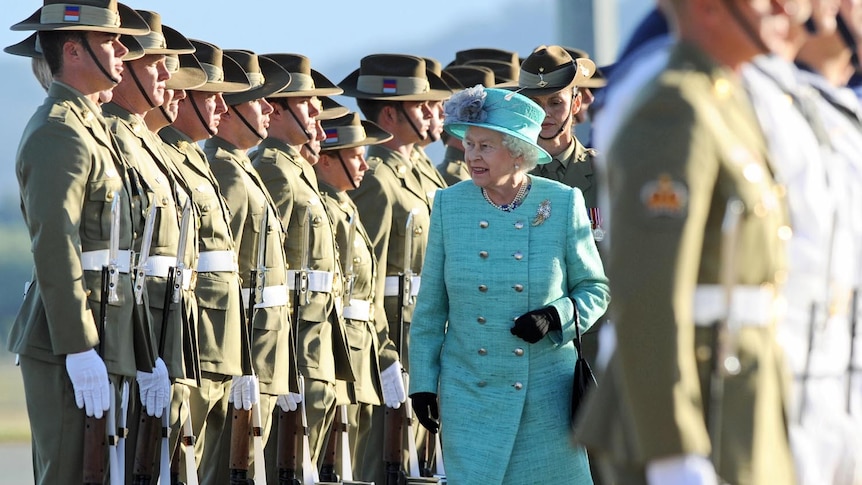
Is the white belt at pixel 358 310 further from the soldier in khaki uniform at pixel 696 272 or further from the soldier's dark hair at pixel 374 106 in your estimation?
the soldier in khaki uniform at pixel 696 272

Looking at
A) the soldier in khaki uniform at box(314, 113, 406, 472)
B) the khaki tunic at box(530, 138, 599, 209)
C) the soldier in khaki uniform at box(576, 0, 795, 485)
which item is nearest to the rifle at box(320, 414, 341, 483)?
Answer: the soldier in khaki uniform at box(314, 113, 406, 472)

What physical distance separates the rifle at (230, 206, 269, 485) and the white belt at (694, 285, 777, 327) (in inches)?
173

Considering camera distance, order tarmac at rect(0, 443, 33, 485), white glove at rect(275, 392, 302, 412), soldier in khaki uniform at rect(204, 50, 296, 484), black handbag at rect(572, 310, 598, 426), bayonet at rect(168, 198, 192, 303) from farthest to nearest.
Result: tarmac at rect(0, 443, 33, 485) → white glove at rect(275, 392, 302, 412) → soldier in khaki uniform at rect(204, 50, 296, 484) → bayonet at rect(168, 198, 192, 303) → black handbag at rect(572, 310, 598, 426)

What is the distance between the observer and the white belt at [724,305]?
2959 millimetres

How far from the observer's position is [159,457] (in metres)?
6.54

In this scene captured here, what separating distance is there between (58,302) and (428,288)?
124 cm

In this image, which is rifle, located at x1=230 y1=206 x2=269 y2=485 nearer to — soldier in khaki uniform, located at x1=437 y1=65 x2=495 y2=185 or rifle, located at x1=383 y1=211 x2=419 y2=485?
rifle, located at x1=383 y1=211 x2=419 y2=485

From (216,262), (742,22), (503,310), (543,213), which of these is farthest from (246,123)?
(742,22)

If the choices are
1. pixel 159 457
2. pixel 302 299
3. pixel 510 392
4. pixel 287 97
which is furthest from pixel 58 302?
pixel 287 97

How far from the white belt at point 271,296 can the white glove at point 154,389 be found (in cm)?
116

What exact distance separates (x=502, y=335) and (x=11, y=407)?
1093 cm

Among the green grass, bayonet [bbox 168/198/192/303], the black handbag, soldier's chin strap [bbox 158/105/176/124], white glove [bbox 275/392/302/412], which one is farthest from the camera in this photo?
the green grass

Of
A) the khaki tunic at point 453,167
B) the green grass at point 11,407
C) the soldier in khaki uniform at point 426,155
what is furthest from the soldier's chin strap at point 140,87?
the green grass at point 11,407

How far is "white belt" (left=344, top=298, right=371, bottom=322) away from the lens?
8352 mm
